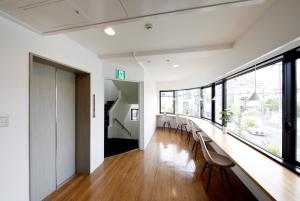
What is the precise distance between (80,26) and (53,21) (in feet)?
0.88

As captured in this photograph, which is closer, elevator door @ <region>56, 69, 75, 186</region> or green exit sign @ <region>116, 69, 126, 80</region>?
elevator door @ <region>56, 69, 75, 186</region>

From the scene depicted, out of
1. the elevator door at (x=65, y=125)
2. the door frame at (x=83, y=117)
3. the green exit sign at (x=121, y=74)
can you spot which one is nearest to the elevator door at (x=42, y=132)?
the elevator door at (x=65, y=125)

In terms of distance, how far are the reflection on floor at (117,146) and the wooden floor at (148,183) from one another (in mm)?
498

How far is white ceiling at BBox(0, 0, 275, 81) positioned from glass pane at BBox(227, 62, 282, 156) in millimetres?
803

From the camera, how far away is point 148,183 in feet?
7.99

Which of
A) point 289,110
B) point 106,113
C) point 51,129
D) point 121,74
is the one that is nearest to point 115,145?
point 106,113

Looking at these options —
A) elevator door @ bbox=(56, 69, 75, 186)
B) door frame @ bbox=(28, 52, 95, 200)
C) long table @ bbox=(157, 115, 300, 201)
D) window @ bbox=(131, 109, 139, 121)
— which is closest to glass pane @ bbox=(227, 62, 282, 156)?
long table @ bbox=(157, 115, 300, 201)

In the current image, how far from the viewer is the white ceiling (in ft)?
3.92

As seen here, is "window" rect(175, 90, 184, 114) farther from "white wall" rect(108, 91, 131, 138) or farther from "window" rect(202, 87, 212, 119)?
"white wall" rect(108, 91, 131, 138)

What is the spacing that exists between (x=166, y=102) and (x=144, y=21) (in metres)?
5.92

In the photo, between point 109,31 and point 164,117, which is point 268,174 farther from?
point 164,117

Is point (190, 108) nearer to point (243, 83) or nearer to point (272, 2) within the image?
point (243, 83)

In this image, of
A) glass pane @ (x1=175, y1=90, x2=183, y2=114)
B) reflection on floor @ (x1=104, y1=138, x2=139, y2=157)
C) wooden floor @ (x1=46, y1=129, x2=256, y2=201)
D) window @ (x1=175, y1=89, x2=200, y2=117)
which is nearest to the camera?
wooden floor @ (x1=46, y1=129, x2=256, y2=201)

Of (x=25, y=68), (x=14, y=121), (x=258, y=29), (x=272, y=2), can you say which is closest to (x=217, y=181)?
(x=258, y=29)
